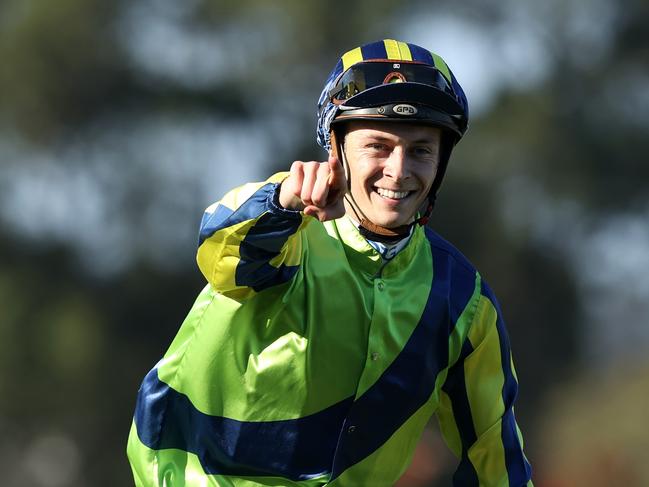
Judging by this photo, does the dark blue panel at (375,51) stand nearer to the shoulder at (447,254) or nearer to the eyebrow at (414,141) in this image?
the eyebrow at (414,141)

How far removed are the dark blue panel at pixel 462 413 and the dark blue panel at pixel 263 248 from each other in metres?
0.79

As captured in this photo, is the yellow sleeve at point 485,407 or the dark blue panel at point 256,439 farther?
the yellow sleeve at point 485,407

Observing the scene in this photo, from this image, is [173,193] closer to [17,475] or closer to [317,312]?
[17,475]

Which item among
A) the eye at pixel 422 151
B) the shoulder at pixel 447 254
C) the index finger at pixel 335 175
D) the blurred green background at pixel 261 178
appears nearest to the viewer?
the index finger at pixel 335 175

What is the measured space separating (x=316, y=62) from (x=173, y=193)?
2971mm

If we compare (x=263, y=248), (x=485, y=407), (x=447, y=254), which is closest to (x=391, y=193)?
(x=447, y=254)

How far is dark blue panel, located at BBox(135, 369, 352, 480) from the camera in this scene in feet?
14.4

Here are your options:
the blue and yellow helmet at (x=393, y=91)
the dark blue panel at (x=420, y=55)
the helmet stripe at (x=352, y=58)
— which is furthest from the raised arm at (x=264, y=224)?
the dark blue panel at (x=420, y=55)

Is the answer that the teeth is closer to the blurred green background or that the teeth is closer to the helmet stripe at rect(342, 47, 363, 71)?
the helmet stripe at rect(342, 47, 363, 71)

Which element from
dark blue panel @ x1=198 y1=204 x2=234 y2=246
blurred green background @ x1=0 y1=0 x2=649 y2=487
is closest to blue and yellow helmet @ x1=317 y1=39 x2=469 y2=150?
dark blue panel @ x1=198 y1=204 x2=234 y2=246

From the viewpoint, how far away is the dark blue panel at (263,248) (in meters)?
3.86

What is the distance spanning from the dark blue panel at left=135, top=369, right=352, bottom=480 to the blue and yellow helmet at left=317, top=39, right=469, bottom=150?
0.89 m

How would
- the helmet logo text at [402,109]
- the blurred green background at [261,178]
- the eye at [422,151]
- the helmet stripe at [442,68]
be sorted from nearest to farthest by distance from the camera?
the helmet logo text at [402,109] → the eye at [422,151] → the helmet stripe at [442,68] → the blurred green background at [261,178]

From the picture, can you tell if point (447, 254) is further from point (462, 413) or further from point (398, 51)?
point (398, 51)
